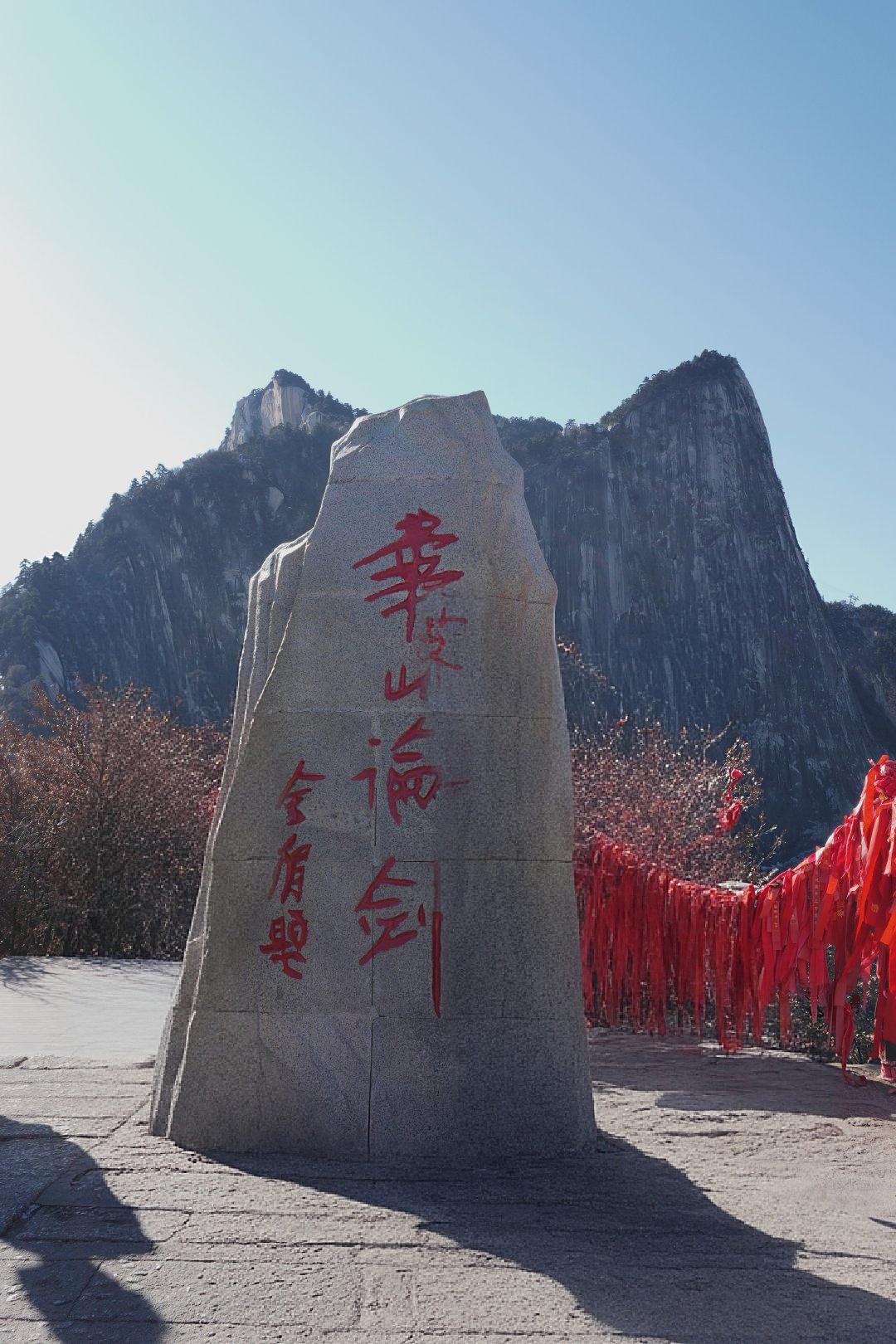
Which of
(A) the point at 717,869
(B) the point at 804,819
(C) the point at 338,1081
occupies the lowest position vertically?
(C) the point at 338,1081

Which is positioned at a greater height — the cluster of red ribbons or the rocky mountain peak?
the rocky mountain peak

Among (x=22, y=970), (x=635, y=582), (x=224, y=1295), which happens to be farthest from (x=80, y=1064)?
(x=635, y=582)

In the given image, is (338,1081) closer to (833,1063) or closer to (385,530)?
(385,530)

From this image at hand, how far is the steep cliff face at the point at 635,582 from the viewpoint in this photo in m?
50.4

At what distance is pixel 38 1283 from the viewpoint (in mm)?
2604

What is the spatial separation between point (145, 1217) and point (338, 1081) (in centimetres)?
72

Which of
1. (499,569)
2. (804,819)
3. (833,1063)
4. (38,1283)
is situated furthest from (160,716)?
(804,819)

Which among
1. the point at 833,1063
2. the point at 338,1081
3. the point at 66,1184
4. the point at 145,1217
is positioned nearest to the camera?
the point at 145,1217

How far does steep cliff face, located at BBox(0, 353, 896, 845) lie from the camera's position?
5038 cm
